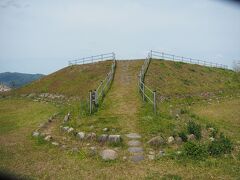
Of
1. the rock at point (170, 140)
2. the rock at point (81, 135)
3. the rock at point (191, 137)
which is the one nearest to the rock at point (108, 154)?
the rock at point (81, 135)

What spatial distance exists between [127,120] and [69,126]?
375 cm

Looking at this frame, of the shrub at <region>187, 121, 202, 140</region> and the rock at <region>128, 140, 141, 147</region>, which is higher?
the shrub at <region>187, 121, 202, 140</region>

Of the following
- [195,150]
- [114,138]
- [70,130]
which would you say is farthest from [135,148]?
[70,130]

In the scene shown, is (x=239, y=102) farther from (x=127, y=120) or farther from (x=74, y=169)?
(x=74, y=169)

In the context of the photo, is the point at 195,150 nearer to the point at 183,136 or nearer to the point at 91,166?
the point at 183,136

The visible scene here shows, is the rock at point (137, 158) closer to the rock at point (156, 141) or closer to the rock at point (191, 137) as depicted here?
the rock at point (156, 141)

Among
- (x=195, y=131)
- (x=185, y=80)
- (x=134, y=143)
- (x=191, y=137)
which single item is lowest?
(x=134, y=143)

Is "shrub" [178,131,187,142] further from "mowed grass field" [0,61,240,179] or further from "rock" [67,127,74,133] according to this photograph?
"rock" [67,127,74,133]

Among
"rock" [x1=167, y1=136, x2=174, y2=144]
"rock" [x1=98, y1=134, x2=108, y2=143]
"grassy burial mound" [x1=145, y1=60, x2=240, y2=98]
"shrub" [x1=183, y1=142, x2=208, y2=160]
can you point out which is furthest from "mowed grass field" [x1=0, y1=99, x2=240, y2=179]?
"grassy burial mound" [x1=145, y1=60, x2=240, y2=98]

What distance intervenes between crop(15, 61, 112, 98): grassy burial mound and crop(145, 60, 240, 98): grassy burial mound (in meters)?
6.76

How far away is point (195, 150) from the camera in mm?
13039

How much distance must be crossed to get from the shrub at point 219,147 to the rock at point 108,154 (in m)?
4.51

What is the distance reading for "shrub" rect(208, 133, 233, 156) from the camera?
1313 centimetres

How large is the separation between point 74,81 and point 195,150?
26.8 m
